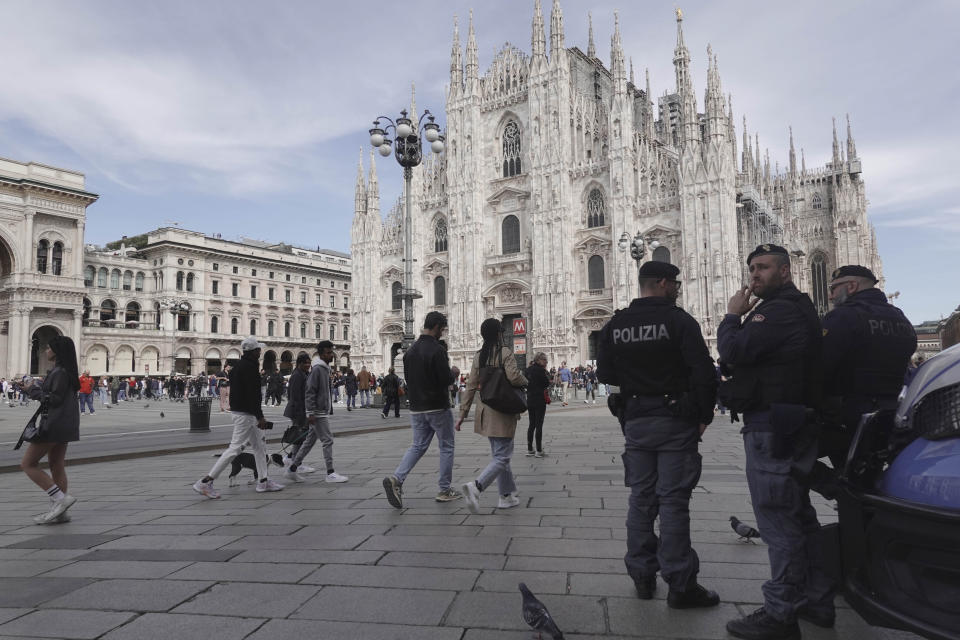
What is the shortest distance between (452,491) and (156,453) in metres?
5.96

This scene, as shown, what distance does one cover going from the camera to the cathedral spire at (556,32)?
1415 inches

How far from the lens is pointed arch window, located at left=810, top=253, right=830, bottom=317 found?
52263 millimetres

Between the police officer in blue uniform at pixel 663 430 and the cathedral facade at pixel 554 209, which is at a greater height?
the cathedral facade at pixel 554 209

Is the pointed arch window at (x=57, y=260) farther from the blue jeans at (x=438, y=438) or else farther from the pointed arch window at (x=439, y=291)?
the blue jeans at (x=438, y=438)

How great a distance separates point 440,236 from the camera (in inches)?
1629

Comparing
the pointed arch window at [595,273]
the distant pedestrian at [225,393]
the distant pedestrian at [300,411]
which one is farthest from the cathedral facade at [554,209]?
the distant pedestrian at [300,411]

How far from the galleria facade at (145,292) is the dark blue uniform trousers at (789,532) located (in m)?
28.1

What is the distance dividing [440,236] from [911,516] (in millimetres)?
40144

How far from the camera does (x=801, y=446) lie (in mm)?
2637

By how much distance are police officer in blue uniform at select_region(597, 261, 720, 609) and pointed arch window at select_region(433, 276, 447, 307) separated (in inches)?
1483

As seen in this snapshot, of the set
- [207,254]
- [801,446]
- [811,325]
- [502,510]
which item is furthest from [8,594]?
[207,254]

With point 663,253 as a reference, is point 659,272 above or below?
below

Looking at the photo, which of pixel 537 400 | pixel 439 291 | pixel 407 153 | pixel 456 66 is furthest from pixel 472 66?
pixel 537 400

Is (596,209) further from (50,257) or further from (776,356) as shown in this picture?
(50,257)
